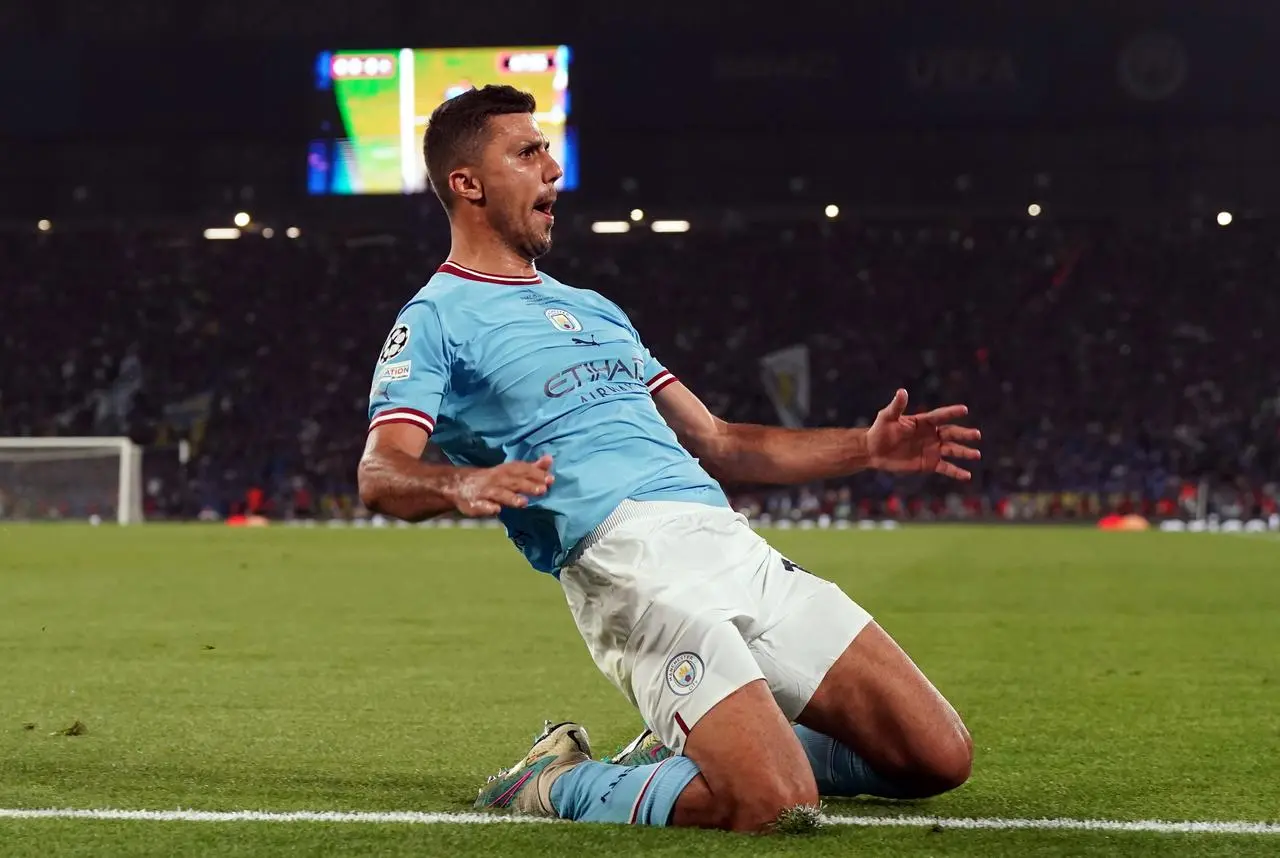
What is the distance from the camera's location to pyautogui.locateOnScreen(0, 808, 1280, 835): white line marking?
3676 millimetres

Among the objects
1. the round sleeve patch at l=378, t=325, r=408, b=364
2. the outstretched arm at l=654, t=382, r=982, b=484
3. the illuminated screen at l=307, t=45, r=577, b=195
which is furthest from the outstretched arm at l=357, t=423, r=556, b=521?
the illuminated screen at l=307, t=45, r=577, b=195

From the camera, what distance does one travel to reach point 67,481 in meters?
24.6

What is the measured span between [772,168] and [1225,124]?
7.76m

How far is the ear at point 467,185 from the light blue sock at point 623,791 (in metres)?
1.45

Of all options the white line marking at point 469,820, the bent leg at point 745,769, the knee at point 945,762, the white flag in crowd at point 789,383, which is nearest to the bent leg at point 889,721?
the knee at point 945,762

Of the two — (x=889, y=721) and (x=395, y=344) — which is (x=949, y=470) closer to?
(x=889, y=721)

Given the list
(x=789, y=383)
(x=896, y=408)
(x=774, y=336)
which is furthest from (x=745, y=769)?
(x=774, y=336)

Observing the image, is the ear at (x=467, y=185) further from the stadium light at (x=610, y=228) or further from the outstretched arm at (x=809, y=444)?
the stadium light at (x=610, y=228)

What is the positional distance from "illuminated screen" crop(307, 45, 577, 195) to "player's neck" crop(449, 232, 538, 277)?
70.7ft

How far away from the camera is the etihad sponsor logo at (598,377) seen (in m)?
4.06

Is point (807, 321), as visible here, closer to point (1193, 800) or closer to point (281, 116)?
point (281, 116)

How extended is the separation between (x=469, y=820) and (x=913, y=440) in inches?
62.3

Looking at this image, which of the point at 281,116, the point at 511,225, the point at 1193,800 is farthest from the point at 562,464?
the point at 281,116

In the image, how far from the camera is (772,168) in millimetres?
28531
